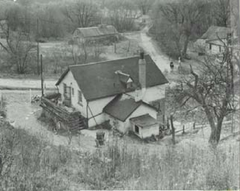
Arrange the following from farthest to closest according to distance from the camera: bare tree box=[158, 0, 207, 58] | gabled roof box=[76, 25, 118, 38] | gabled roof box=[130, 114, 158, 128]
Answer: bare tree box=[158, 0, 207, 58]
gabled roof box=[76, 25, 118, 38]
gabled roof box=[130, 114, 158, 128]

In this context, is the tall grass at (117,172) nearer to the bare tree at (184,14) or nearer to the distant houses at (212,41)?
the distant houses at (212,41)

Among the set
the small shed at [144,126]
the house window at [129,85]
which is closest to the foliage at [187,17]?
the house window at [129,85]

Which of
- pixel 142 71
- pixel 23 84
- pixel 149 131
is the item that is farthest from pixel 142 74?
pixel 23 84

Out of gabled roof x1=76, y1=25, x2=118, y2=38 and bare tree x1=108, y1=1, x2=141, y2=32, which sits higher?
bare tree x1=108, y1=1, x2=141, y2=32

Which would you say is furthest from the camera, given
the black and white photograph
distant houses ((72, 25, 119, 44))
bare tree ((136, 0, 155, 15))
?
bare tree ((136, 0, 155, 15))

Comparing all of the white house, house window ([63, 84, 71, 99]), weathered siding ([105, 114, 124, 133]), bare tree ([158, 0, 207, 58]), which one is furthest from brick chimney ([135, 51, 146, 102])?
bare tree ([158, 0, 207, 58])

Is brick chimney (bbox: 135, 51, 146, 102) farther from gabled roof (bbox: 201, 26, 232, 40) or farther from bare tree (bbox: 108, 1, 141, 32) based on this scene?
bare tree (bbox: 108, 1, 141, 32)

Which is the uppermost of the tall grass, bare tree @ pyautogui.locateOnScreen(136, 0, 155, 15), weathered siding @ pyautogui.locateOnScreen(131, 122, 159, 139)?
bare tree @ pyautogui.locateOnScreen(136, 0, 155, 15)

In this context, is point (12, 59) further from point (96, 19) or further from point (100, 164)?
point (100, 164)
